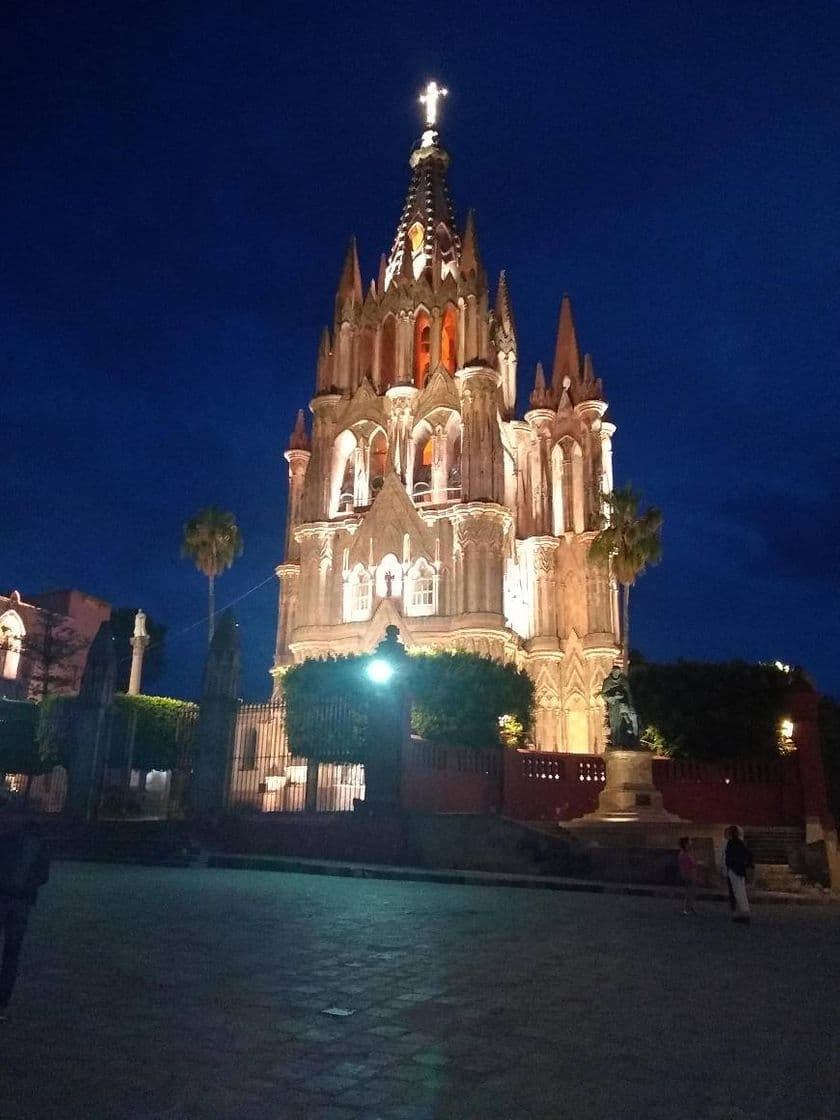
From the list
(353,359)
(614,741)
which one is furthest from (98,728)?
(353,359)

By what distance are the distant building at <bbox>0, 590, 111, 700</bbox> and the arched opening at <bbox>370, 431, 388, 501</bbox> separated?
73.3 feet

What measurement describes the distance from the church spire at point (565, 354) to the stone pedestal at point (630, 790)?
99.3ft

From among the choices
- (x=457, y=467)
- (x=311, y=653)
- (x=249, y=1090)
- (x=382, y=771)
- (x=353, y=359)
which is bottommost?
(x=249, y=1090)

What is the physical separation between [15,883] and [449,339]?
47.1 meters

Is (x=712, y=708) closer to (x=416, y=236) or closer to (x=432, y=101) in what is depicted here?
(x=416, y=236)

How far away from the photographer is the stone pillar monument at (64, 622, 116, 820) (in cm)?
2242

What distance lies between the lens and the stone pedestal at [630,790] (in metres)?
22.7

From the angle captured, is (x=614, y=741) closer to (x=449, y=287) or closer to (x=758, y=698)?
(x=758, y=698)

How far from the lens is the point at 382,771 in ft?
65.6

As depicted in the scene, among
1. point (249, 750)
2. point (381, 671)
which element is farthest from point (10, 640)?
point (381, 671)

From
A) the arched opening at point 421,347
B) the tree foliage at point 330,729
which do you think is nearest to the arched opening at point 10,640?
the arched opening at point 421,347

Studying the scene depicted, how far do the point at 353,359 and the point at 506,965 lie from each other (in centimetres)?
4455

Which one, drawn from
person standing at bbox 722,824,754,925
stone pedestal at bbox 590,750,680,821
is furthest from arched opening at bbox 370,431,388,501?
person standing at bbox 722,824,754,925

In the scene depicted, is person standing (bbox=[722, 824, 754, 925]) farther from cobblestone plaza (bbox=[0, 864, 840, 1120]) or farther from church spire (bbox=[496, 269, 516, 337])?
church spire (bbox=[496, 269, 516, 337])
